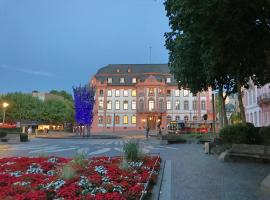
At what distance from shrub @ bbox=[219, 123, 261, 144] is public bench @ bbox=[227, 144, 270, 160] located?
187 cm

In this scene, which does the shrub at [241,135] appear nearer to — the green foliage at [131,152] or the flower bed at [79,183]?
the green foliage at [131,152]

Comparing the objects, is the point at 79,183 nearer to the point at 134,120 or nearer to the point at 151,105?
the point at 151,105

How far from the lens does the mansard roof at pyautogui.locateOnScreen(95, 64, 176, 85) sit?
87125 millimetres

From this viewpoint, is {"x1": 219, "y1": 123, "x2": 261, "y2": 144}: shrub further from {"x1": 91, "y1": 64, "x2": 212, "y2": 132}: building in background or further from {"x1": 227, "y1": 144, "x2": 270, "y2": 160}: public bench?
{"x1": 91, "y1": 64, "x2": 212, "y2": 132}: building in background

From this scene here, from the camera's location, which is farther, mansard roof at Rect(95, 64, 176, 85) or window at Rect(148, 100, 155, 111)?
mansard roof at Rect(95, 64, 176, 85)

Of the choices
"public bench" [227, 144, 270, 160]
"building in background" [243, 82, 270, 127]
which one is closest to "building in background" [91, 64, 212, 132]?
"building in background" [243, 82, 270, 127]

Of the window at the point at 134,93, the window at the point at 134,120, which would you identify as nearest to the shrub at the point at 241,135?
the window at the point at 134,120

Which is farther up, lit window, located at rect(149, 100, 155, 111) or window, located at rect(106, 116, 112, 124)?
lit window, located at rect(149, 100, 155, 111)

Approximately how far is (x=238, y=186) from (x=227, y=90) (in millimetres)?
17819

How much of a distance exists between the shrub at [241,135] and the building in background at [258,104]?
83.0ft

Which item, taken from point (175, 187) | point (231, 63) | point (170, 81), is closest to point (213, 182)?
point (175, 187)

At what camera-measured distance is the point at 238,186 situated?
8.23 meters

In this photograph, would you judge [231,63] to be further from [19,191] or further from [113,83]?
[113,83]

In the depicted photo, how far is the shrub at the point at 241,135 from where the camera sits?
15.2 metres
